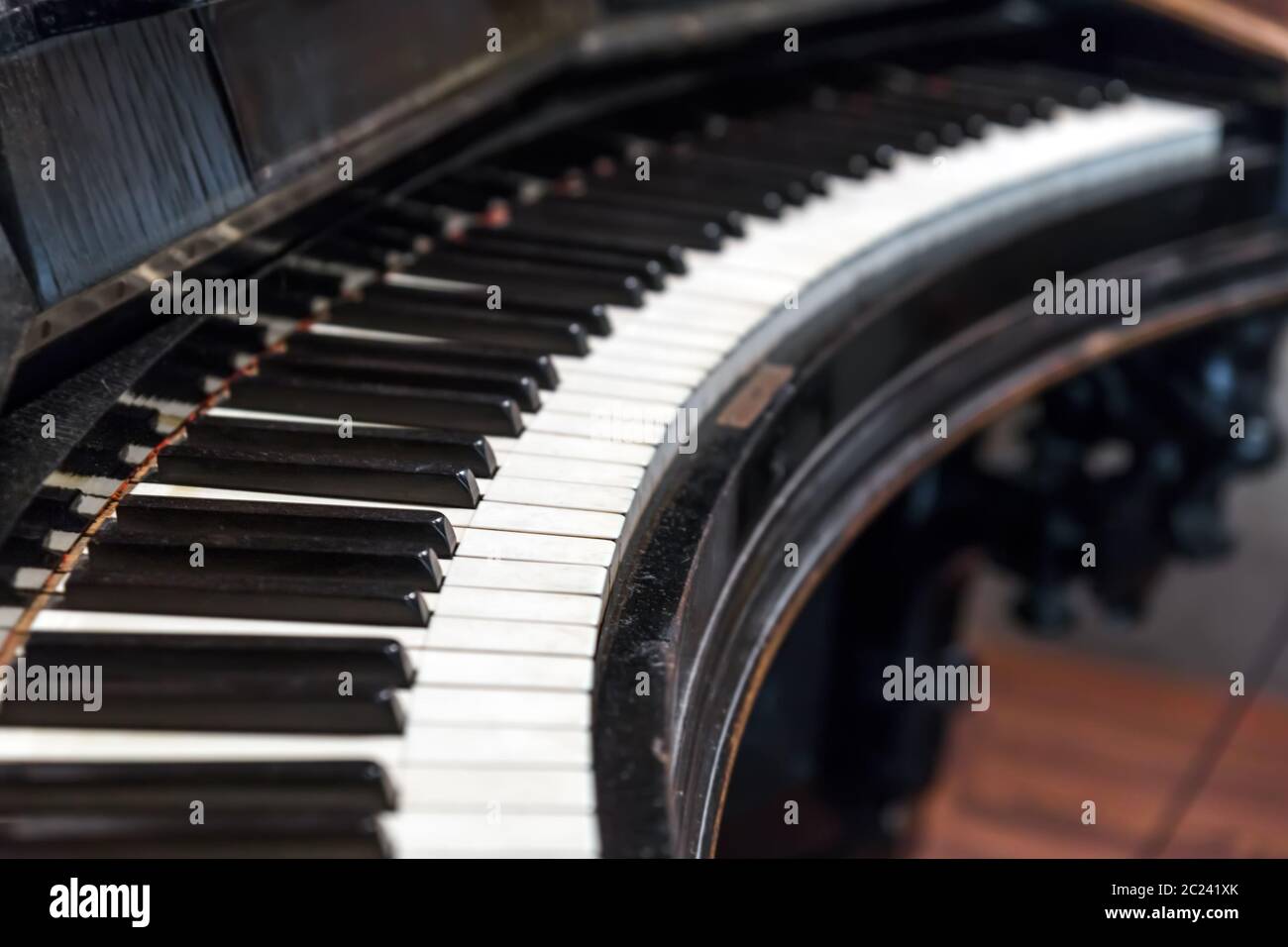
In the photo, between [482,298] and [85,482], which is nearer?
[85,482]

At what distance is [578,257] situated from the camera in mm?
1294

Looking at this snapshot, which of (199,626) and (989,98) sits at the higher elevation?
(989,98)

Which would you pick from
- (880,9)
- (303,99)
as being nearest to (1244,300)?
(880,9)

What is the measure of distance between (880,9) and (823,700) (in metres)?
1.02

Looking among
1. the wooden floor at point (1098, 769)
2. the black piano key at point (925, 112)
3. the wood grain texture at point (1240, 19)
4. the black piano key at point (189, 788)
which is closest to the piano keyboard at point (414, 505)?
the black piano key at point (189, 788)

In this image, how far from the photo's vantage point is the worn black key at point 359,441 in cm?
94

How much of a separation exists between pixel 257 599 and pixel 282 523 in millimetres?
75

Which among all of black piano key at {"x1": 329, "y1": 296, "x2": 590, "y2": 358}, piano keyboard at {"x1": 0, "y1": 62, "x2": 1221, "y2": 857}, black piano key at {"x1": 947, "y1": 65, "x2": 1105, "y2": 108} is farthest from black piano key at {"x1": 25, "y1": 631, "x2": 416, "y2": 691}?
black piano key at {"x1": 947, "y1": 65, "x2": 1105, "y2": 108}

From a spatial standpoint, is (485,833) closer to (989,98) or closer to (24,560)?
(24,560)

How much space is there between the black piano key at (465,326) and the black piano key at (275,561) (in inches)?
13.4

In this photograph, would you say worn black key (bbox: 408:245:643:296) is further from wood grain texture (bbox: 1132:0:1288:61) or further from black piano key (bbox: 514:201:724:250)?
wood grain texture (bbox: 1132:0:1288:61)

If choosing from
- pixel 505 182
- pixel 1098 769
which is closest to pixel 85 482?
pixel 505 182

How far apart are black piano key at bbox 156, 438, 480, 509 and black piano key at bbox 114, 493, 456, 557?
1.5 inches
